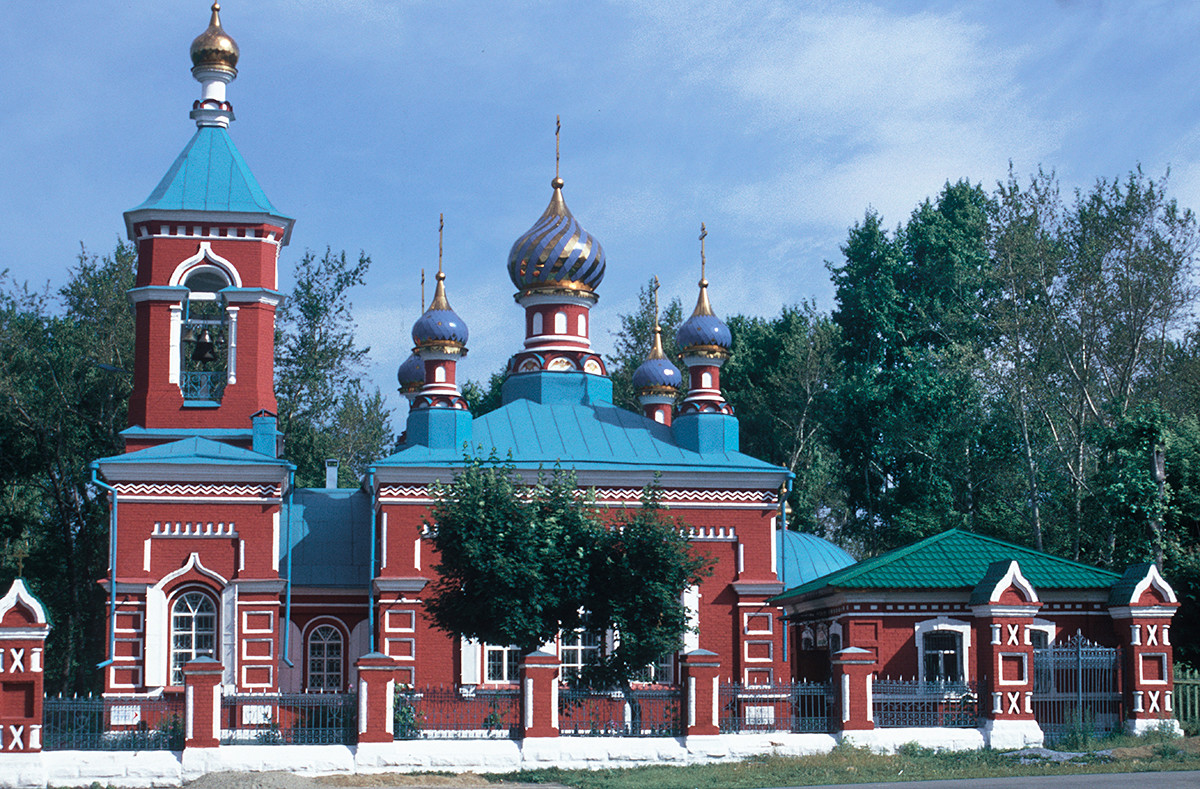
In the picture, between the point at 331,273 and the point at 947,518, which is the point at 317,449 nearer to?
the point at 331,273

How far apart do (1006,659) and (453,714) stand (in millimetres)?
7115

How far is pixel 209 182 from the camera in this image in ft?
78.2

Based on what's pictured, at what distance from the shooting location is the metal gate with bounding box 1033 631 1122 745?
1889 cm

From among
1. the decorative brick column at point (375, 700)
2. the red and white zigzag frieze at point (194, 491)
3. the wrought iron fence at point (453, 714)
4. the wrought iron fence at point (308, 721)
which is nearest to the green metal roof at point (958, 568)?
the wrought iron fence at point (453, 714)

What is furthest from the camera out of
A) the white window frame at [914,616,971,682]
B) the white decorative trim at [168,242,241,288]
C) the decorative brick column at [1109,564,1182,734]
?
the white decorative trim at [168,242,241,288]

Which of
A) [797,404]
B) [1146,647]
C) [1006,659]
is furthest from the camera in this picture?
[797,404]

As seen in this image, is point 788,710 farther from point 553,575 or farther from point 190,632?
point 190,632

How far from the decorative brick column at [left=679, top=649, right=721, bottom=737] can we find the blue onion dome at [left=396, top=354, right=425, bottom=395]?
15.6m

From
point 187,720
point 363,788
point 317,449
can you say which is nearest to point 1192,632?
point 363,788

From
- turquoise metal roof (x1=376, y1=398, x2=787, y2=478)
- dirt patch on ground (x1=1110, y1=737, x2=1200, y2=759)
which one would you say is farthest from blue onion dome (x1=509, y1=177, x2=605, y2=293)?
dirt patch on ground (x1=1110, y1=737, x2=1200, y2=759)

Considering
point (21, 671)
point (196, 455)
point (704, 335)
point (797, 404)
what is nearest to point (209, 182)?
point (196, 455)

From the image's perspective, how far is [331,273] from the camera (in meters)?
35.6

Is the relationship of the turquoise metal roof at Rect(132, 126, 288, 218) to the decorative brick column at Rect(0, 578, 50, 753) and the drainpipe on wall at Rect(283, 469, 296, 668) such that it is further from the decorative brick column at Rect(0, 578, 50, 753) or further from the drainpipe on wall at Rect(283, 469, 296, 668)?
the decorative brick column at Rect(0, 578, 50, 753)

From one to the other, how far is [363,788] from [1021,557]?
10.7 meters
